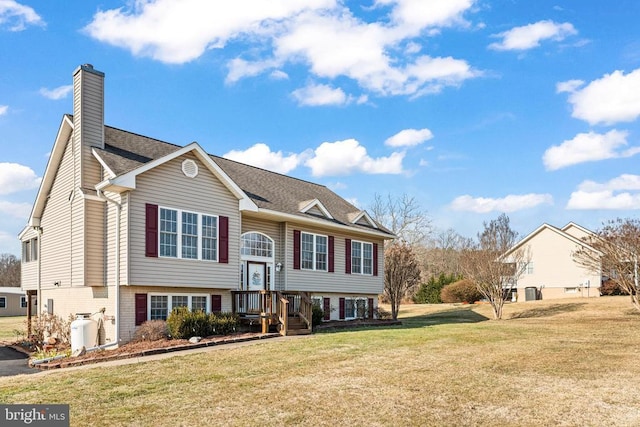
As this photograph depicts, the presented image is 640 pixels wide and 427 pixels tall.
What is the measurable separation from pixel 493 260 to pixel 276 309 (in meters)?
12.2

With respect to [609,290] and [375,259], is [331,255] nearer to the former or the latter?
[375,259]

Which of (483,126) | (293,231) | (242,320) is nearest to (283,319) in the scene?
(242,320)

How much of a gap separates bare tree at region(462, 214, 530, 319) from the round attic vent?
47.7ft

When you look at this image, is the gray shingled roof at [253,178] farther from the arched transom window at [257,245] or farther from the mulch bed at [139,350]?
the mulch bed at [139,350]

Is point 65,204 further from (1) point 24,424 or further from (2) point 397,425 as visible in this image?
(2) point 397,425

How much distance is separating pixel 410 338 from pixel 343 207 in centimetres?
1155

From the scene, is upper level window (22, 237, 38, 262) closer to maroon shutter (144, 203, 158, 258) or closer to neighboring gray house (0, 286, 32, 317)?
maroon shutter (144, 203, 158, 258)

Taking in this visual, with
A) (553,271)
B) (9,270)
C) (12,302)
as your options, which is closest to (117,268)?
(553,271)

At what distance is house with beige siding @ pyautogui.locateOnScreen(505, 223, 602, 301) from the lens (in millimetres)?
40781

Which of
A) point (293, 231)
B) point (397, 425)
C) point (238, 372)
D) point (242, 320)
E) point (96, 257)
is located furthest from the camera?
point (293, 231)

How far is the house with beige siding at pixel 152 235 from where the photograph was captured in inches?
639

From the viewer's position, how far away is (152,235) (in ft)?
53.7

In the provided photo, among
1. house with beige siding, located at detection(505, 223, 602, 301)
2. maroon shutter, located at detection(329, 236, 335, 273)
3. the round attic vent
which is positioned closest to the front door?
maroon shutter, located at detection(329, 236, 335, 273)

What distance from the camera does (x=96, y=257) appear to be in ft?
55.5
